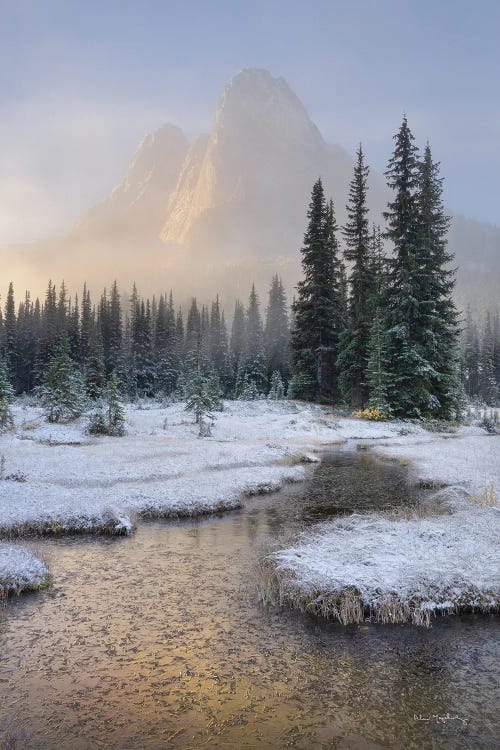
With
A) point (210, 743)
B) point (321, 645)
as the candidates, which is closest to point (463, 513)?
point (321, 645)

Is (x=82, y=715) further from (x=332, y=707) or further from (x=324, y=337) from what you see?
(x=324, y=337)

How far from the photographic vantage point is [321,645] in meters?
8.23

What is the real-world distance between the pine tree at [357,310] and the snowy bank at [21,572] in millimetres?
35142

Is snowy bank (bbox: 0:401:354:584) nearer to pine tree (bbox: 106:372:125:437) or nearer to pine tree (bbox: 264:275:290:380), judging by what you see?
pine tree (bbox: 106:372:125:437)

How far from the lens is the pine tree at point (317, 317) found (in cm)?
4894

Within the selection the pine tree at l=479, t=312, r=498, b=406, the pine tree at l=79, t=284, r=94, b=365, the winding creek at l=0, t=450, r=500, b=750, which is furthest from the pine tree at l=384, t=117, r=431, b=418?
the pine tree at l=79, t=284, r=94, b=365

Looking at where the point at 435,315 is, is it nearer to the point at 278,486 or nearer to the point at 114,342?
the point at 278,486

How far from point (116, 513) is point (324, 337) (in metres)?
37.3

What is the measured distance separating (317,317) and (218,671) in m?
43.3

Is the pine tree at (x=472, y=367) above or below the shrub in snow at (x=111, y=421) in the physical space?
above

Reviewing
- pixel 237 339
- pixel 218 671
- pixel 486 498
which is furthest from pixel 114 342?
pixel 218 671

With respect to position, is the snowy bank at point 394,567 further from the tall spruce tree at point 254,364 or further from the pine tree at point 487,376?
the pine tree at point 487,376

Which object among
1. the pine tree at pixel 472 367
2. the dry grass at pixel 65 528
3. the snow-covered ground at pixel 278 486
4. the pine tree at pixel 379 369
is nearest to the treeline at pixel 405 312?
the pine tree at pixel 379 369

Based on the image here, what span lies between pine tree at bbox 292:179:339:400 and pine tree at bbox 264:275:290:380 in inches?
1160
